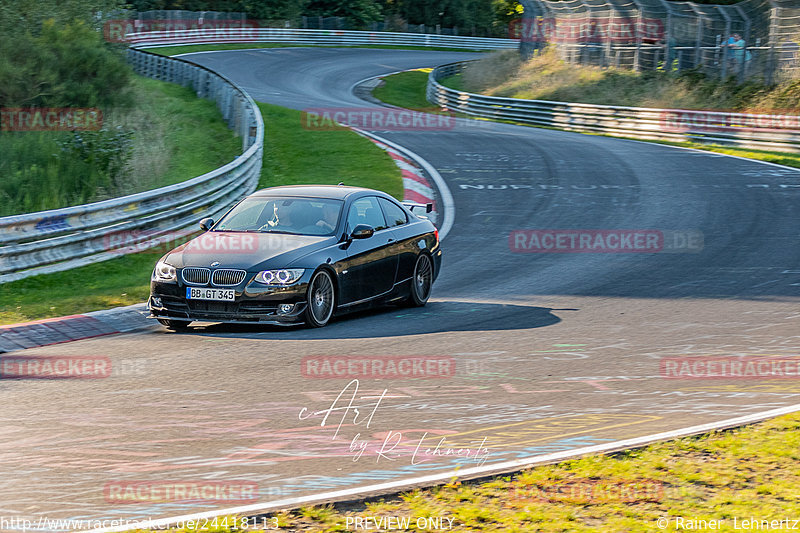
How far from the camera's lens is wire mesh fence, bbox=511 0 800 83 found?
33.9 m

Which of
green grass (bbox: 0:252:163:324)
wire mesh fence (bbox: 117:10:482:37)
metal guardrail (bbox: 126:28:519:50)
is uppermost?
wire mesh fence (bbox: 117:10:482:37)

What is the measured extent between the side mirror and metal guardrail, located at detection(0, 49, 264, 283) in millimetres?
4302

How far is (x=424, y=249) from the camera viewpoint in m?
12.1

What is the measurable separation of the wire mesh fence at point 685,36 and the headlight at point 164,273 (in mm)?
28612

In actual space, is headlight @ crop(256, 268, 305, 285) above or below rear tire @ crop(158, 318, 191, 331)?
above

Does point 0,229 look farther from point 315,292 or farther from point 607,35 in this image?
point 607,35

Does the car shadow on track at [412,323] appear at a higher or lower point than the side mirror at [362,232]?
lower

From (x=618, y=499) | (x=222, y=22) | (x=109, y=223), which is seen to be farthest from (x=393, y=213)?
(x=222, y=22)

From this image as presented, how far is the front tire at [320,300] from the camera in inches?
396

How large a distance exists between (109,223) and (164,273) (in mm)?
3931

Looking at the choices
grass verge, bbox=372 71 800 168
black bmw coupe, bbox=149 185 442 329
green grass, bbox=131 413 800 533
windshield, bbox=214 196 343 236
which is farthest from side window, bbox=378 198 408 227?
grass verge, bbox=372 71 800 168

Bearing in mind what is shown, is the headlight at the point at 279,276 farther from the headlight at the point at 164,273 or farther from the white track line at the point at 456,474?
the white track line at the point at 456,474

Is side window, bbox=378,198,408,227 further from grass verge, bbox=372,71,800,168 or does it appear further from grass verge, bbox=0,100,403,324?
grass verge, bbox=372,71,800,168

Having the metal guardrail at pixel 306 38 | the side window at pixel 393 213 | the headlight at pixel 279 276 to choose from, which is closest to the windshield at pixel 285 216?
the side window at pixel 393 213
